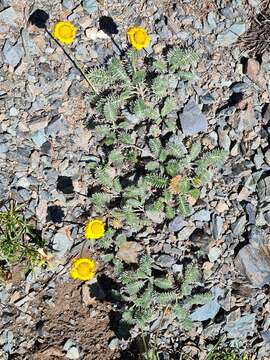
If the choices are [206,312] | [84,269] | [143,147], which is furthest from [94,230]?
[206,312]

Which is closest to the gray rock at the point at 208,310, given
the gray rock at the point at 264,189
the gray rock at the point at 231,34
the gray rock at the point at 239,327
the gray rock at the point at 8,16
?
the gray rock at the point at 239,327

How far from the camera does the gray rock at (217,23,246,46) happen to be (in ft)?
18.9

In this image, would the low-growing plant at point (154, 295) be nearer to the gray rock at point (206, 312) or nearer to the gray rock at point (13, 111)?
the gray rock at point (206, 312)

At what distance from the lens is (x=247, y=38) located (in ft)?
18.9

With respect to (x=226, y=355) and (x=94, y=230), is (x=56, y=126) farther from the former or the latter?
(x=226, y=355)

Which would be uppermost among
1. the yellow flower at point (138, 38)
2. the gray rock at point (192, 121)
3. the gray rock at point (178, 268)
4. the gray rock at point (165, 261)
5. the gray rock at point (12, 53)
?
the gray rock at point (12, 53)

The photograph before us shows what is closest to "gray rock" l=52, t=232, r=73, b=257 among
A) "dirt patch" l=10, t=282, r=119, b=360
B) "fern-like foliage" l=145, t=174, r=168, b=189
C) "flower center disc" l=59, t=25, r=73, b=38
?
"dirt patch" l=10, t=282, r=119, b=360

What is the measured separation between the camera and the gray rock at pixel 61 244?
17.4 ft

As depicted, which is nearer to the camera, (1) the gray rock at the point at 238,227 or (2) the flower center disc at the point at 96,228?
(2) the flower center disc at the point at 96,228

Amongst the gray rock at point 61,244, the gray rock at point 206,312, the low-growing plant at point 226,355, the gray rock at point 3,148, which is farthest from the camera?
the gray rock at point 3,148

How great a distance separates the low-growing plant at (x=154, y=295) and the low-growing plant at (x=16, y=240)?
70 centimetres

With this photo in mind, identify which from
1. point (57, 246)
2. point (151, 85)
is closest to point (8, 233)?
point (57, 246)

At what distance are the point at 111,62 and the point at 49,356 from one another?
2519 millimetres

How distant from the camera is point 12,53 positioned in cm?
559
